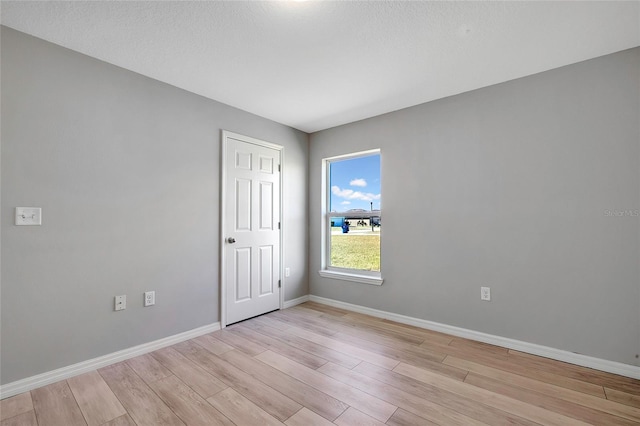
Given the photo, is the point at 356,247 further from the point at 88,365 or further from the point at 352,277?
the point at 88,365

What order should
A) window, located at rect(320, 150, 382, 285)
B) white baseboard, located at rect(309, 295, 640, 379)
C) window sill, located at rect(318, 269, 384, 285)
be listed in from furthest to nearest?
window, located at rect(320, 150, 382, 285) < window sill, located at rect(318, 269, 384, 285) < white baseboard, located at rect(309, 295, 640, 379)

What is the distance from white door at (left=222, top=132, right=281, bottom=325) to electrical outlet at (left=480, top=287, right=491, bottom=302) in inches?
89.5

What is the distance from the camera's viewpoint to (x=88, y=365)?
215 cm

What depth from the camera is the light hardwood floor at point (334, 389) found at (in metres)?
1.66

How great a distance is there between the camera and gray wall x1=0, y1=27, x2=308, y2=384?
1.91 metres

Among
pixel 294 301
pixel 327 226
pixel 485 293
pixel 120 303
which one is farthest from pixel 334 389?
pixel 327 226

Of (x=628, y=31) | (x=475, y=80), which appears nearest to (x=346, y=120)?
(x=475, y=80)

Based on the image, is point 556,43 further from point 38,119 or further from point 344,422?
point 38,119

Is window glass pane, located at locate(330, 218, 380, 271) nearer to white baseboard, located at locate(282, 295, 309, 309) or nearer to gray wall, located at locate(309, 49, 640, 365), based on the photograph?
gray wall, located at locate(309, 49, 640, 365)

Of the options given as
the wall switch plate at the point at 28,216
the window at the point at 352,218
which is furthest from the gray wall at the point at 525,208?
the wall switch plate at the point at 28,216

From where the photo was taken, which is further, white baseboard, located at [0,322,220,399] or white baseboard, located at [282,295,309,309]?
white baseboard, located at [282,295,309,309]

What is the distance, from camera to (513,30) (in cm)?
189

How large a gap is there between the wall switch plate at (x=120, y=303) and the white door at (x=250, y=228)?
0.91m

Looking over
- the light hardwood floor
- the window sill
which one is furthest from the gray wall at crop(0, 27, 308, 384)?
the window sill
